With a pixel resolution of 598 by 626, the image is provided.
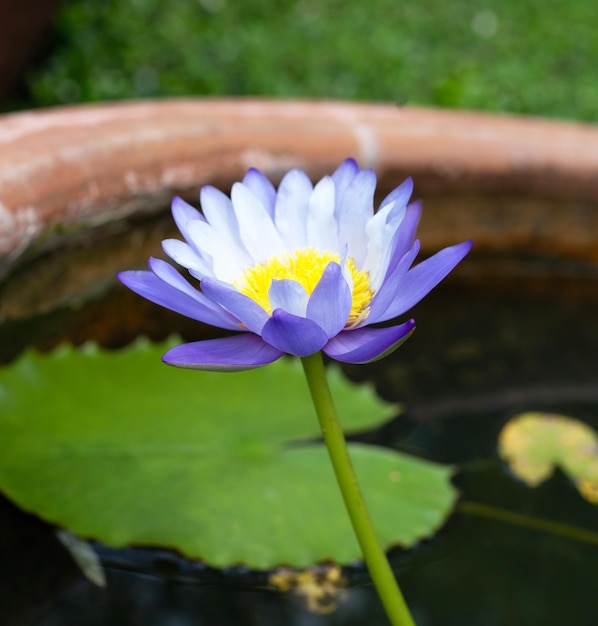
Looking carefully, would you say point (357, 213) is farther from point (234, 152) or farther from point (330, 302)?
point (234, 152)

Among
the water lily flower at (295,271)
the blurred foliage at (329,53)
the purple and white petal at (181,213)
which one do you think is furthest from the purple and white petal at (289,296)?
the blurred foliage at (329,53)

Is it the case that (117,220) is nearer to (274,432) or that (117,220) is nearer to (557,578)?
(274,432)

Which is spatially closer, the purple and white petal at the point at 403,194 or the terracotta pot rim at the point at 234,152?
the purple and white petal at the point at 403,194

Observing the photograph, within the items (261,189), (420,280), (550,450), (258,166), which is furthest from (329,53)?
(420,280)

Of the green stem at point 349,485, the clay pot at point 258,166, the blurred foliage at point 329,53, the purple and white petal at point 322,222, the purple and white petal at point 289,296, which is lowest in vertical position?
the green stem at point 349,485

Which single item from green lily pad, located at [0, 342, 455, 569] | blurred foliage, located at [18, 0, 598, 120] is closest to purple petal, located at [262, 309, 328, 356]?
green lily pad, located at [0, 342, 455, 569]

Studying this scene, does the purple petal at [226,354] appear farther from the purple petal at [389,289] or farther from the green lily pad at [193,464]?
the green lily pad at [193,464]

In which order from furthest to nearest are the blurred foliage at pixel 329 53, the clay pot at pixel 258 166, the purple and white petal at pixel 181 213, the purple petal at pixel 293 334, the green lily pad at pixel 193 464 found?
the blurred foliage at pixel 329 53
the clay pot at pixel 258 166
the green lily pad at pixel 193 464
the purple and white petal at pixel 181 213
the purple petal at pixel 293 334

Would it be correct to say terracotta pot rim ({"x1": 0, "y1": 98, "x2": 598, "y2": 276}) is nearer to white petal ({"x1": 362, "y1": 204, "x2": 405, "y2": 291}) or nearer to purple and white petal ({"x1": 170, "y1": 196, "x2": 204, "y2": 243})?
purple and white petal ({"x1": 170, "y1": 196, "x2": 204, "y2": 243})
